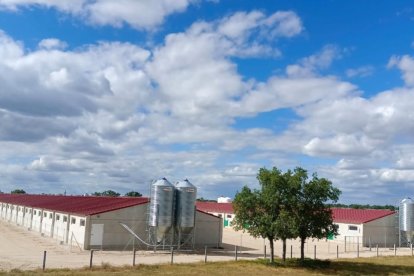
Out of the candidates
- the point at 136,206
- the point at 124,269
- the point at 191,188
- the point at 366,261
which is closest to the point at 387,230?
the point at 366,261

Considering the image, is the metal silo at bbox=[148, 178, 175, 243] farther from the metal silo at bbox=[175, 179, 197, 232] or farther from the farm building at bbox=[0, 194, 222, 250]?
the farm building at bbox=[0, 194, 222, 250]

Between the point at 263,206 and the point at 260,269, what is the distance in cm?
457

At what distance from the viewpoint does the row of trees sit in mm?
34094

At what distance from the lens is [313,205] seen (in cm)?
3488

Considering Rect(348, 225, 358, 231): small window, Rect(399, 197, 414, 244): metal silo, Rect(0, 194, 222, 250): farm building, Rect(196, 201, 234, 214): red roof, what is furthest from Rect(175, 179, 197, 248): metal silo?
Rect(196, 201, 234, 214): red roof

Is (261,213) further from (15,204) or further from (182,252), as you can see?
(15,204)

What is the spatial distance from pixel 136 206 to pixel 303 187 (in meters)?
17.0

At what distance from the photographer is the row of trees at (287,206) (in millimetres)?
34094

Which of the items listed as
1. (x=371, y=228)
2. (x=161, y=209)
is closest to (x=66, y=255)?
(x=161, y=209)

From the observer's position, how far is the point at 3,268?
2778 centimetres

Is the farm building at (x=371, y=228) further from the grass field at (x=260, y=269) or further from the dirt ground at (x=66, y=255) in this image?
the grass field at (x=260, y=269)

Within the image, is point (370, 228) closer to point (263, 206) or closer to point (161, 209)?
point (161, 209)

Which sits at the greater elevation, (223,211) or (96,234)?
(223,211)

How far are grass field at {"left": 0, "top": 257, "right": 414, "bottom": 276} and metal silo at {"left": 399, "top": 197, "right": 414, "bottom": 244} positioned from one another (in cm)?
2486
